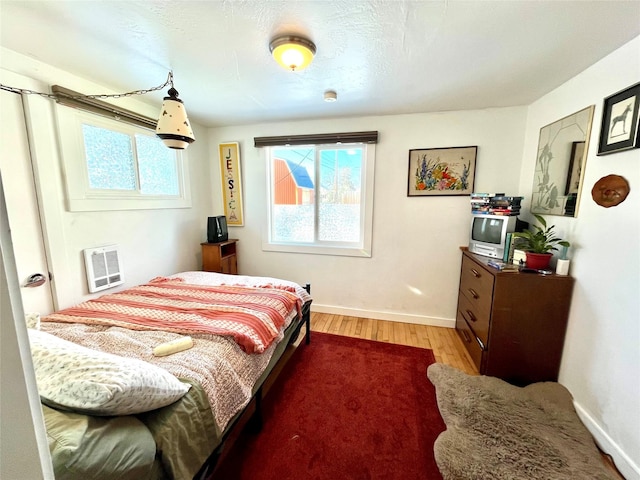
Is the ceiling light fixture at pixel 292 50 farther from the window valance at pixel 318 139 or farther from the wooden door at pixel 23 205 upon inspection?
the wooden door at pixel 23 205

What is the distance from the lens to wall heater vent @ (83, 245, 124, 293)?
6.64 feet

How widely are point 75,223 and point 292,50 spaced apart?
2.05 metres

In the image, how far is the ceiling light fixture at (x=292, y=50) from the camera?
4.61 ft

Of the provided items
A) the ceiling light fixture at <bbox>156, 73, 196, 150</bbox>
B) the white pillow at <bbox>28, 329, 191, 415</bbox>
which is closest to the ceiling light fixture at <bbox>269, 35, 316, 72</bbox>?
the ceiling light fixture at <bbox>156, 73, 196, 150</bbox>

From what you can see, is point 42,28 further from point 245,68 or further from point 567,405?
point 567,405

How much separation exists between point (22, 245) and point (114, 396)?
1668 millimetres

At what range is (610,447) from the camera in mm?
1391

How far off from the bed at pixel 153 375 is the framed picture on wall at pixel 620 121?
2.26 m

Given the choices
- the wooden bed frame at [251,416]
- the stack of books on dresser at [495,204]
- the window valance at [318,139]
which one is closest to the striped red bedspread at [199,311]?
the wooden bed frame at [251,416]

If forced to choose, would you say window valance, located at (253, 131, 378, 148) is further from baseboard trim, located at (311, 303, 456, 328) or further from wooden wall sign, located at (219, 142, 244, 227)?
baseboard trim, located at (311, 303, 456, 328)

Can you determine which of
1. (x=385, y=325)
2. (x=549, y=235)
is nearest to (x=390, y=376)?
(x=385, y=325)

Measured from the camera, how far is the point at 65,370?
0.83 metres

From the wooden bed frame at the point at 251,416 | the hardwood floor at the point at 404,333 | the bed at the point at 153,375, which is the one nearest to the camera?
the bed at the point at 153,375

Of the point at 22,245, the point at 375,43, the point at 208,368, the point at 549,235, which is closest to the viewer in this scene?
the point at 208,368
